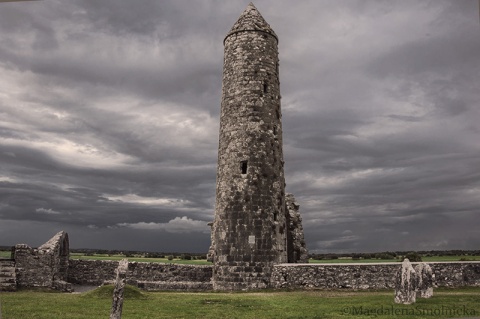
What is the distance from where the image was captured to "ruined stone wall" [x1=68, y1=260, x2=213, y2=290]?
23.5m

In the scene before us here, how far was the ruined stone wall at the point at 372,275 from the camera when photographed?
20891mm

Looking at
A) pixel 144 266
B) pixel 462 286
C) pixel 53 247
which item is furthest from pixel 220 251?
pixel 462 286

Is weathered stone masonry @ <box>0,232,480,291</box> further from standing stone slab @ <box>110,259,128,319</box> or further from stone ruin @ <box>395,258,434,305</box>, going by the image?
standing stone slab @ <box>110,259,128,319</box>

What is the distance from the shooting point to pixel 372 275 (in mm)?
21047

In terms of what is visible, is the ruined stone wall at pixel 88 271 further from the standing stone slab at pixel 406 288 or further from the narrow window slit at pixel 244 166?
the standing stone slab at pixel 406 288

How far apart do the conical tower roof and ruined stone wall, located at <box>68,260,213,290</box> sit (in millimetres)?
14113

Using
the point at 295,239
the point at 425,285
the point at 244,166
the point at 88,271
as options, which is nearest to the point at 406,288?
the point at 425,285

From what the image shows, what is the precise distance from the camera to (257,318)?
12.7 meters

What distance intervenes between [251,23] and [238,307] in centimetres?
1756

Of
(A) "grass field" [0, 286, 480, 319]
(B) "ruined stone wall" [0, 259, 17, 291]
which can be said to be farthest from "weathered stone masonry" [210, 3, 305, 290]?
(B) "ruined stone wall" [0, 259, 17, 291]

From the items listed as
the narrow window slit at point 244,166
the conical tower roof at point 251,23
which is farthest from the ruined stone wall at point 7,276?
the conical tower roof at point 251,23

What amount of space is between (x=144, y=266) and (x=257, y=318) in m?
14.3

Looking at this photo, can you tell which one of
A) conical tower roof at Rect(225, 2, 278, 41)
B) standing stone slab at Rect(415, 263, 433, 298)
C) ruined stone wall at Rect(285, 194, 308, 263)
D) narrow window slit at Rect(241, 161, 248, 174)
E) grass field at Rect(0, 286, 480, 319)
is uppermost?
conical tower roof at Rect(225, 2, 278, 41)

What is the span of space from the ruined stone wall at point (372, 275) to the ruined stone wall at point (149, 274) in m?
6.04
